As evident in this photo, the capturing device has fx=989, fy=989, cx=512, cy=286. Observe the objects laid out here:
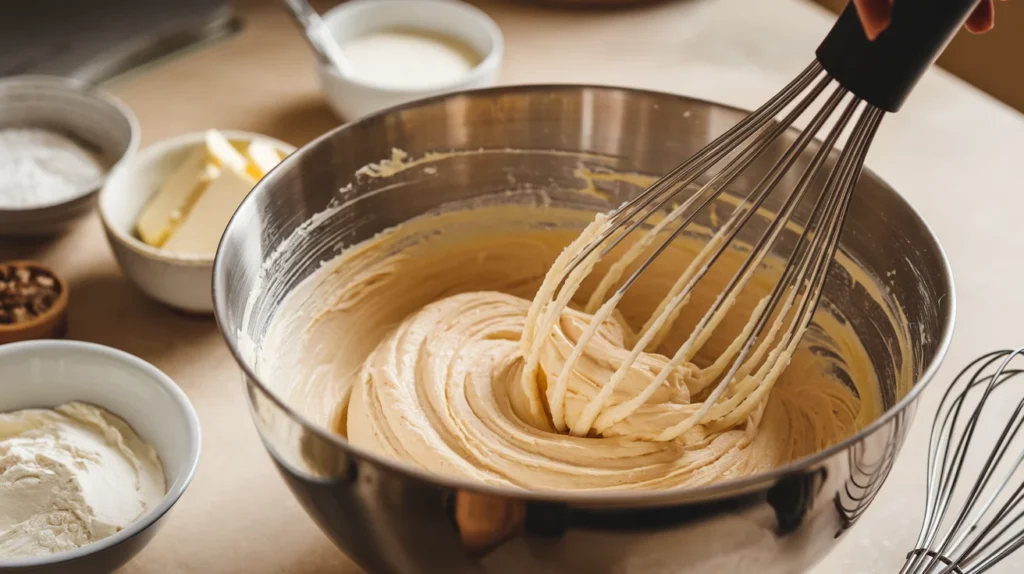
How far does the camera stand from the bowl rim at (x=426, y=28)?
42.4 inches

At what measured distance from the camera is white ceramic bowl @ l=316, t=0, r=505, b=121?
3.59ft

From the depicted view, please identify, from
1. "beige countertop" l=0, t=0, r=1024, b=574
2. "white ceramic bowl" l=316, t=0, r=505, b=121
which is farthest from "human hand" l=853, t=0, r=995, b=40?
"white ceramic bowl" l=316, t=0, r=505, b=121

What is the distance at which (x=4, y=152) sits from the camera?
1029 millimetres

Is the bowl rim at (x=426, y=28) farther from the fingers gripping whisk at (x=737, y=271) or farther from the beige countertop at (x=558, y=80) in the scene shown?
the fingers gripping whisk at (x=737, y=271)

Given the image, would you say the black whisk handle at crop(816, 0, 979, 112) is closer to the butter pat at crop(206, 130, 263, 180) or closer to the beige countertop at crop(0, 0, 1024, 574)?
the beige countertop at crop(0, 0, 1024, 574)

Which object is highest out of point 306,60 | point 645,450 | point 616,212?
point 616,212

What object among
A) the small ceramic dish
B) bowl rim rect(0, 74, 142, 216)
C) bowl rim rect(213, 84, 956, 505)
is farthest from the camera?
the small ceramic dish

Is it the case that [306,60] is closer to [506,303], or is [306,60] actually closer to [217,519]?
[506,303]

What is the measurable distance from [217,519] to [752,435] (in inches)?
15.8

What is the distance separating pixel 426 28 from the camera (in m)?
1.25

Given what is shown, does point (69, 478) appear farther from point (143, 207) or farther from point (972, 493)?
point (972, 493)

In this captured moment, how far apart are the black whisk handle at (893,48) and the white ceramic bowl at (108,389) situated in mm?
489

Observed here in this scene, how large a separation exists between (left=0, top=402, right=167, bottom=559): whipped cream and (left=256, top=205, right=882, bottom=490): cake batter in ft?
0.42

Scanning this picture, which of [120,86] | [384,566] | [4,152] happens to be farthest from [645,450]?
[120,86]
